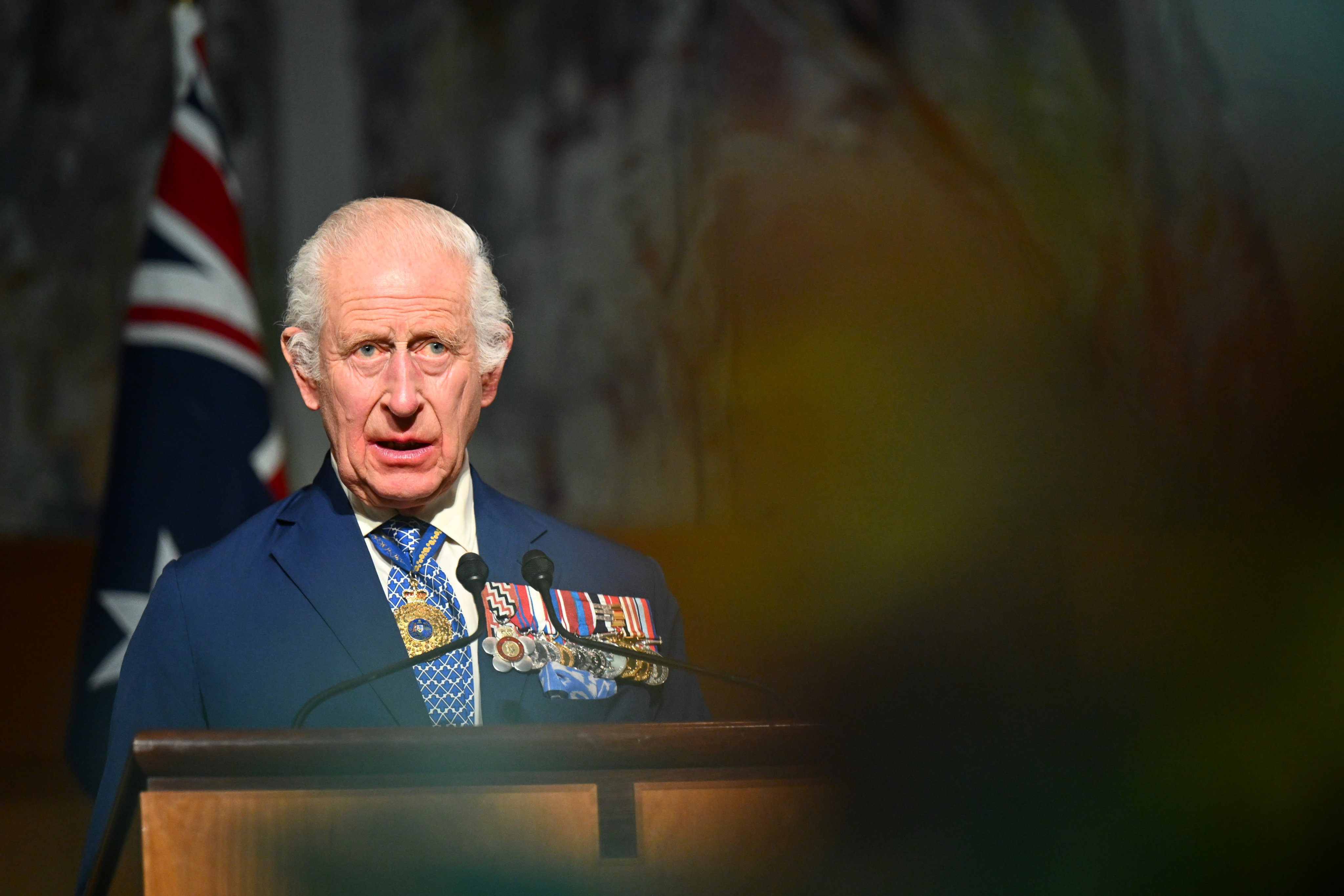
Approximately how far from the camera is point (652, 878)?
0.83 meters

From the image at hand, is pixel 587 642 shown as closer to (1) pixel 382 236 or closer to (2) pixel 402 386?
(2) pixel 402 386

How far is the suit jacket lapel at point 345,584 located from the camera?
4.00 ft

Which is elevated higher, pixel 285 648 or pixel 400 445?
pixel 400 445

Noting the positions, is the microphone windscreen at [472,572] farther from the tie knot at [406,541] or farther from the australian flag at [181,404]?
the australian flag at [181,404]

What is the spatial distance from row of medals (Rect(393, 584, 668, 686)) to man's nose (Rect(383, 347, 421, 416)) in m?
0.19

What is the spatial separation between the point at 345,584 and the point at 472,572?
11.8 inches

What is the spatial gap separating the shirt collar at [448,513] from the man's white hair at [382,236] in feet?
0.45

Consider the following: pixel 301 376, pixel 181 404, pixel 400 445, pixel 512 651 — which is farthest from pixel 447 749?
pixel 181 404

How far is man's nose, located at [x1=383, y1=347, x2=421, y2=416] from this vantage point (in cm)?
127

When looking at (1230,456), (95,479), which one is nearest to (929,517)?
(1230,456)

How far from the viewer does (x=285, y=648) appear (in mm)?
1246

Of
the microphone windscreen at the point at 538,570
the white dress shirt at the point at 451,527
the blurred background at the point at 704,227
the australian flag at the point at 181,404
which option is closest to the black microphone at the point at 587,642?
the microphone windscreen at the point at 538,570

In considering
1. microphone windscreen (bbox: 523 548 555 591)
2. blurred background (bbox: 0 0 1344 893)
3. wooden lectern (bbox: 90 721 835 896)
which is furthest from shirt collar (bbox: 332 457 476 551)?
blurred background (bbox: 0 0 1344 893)

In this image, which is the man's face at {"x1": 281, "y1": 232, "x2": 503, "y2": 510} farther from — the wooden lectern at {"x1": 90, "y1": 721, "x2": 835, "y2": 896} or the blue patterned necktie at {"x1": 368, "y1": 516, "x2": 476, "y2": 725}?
the wooden lectern at {"x1": 90, "y1": 721, "x2": 835, "y2": 896}
